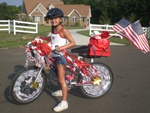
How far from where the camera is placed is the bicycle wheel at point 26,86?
402 cm

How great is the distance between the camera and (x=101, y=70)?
4.73 meters

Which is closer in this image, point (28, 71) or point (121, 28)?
point (28, 71)

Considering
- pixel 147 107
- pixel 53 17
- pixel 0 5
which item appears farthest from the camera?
pixel 0 5

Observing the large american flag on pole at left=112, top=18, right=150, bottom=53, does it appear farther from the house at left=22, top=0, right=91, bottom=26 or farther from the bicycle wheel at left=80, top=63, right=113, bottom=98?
the house at left=22, top=0, right=91, bottom=26

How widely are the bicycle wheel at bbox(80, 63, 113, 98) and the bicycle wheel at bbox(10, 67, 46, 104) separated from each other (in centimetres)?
86

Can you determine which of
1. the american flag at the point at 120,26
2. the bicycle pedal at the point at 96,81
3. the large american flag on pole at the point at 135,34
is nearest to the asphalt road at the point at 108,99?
the bicycle pedal at the point at 96,81

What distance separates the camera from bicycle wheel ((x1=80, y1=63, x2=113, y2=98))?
4.66m

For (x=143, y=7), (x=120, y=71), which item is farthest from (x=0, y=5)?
(x=120, y=71)

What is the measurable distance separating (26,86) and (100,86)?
1.51m

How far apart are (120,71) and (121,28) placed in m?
2.71

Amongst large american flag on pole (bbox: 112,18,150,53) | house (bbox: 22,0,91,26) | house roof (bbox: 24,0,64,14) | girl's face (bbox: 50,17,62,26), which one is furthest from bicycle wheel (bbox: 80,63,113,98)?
house roof (bbox: 24,0,64,14)

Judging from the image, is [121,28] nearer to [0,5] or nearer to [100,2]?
[0,5]

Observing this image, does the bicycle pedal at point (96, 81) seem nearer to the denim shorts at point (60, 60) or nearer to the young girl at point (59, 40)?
the young girl at point (59, 40)

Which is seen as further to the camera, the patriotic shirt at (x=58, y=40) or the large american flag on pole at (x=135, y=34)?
the large american flag on pole at (x=135, y=34)
